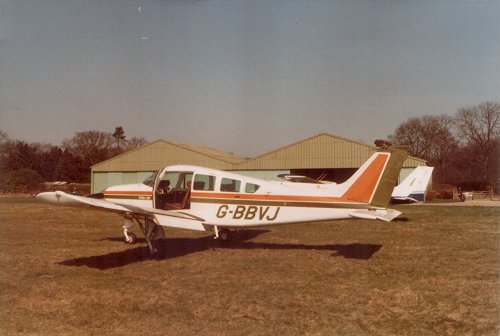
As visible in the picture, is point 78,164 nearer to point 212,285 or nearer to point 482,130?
point 482,130

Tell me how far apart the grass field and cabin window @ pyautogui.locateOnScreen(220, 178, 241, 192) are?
1584 millimetres

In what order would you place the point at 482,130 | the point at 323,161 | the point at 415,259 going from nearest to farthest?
the point at 415,259 < the point at 323,161 < the point at 482,130

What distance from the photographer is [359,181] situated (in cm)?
1048

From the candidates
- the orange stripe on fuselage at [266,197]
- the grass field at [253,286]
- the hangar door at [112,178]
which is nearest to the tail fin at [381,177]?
the orange stripe on fuselage at [266,197]

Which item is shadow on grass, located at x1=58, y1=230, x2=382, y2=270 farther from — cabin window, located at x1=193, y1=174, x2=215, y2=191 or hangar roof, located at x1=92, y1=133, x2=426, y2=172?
hangar roof, located at x1=92, y1=133, x2=426, y2=172

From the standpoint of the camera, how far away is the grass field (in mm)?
5684

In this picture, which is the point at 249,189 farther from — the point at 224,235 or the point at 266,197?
the point at 224,235

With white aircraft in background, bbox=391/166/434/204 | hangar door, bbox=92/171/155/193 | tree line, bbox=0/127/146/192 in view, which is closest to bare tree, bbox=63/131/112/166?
tree line, bbox=0/127/146/192

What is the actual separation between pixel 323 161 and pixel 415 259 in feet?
98.1

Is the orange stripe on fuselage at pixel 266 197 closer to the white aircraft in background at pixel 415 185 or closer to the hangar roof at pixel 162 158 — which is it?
the white aircraft in background at pixel 415 185

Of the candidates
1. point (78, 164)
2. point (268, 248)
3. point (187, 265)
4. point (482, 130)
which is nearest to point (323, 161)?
point (268, 248)

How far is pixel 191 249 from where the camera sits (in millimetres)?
11836

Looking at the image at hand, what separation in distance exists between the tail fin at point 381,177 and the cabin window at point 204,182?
3.55 meters

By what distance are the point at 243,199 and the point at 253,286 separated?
377 cm
